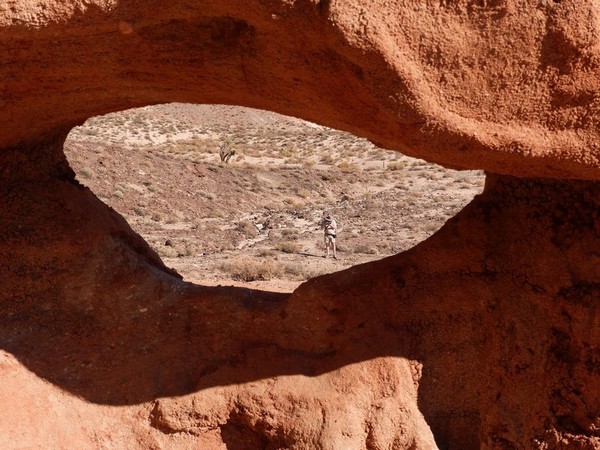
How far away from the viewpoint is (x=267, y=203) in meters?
23.8

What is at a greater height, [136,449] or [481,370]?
[481,370]

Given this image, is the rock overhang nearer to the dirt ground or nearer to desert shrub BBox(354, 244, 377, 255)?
the dirt ground

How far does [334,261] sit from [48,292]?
1060 centimetres

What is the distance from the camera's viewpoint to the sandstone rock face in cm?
362

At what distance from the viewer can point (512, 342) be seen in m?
4.78

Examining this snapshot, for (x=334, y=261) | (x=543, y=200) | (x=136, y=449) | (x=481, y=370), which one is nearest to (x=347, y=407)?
(x=481, y=370)

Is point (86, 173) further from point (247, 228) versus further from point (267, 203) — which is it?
point (267, 203)

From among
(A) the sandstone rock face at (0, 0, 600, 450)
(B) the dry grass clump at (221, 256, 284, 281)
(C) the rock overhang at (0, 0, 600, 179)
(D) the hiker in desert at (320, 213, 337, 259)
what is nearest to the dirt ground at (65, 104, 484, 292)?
(B) the dry grass clump at (221, 256, 284, 281)

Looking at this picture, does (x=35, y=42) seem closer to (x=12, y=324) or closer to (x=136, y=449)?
(x=12, y=324)

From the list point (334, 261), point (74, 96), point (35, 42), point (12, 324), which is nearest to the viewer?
point (35, 42)

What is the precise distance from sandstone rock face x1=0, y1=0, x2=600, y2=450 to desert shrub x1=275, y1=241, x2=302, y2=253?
11.7 meters

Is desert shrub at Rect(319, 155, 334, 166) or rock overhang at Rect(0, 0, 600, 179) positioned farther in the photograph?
desert shrub at Rect(319, 155, 334, 166)

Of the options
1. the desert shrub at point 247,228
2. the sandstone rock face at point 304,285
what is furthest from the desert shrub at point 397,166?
the sandstone rock face at point 304,285

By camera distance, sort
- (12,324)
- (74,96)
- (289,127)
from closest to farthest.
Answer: (74,96) < (12,324) < (289,127)
